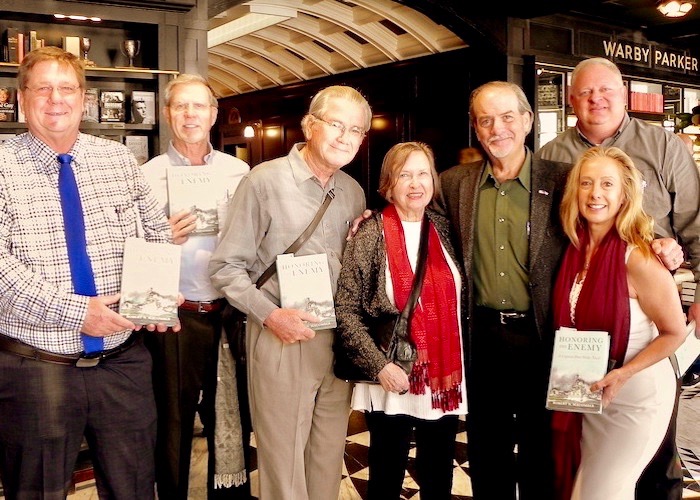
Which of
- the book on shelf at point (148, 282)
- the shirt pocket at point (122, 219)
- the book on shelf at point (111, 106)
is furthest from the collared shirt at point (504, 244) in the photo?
the book on shelf at point (111, 106)

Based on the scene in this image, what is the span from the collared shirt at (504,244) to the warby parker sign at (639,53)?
581 cm

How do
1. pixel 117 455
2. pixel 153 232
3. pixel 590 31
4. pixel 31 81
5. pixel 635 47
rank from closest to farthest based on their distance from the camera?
pixel 31 81, pixel 117 455, pixel 153 232, pixel 590 31, pixel 635 47

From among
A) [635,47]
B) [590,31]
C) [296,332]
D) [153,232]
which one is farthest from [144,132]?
[635,47]

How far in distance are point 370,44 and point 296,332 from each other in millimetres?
6721

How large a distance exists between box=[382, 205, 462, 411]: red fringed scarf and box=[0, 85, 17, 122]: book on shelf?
344cm

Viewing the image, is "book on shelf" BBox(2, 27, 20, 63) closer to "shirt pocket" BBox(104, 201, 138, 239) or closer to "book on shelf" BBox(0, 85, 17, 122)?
"book on shelf" BBox(0, 85, 17, 122)

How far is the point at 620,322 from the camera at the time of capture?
6.82 ft

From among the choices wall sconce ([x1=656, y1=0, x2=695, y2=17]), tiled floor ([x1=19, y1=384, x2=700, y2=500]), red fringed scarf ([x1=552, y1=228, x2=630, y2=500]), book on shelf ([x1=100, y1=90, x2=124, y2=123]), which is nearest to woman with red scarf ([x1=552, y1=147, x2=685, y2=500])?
red fringed scarf ([x1=552, y1=228, x2=630, y2=500])

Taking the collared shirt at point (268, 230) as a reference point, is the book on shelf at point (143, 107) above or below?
above

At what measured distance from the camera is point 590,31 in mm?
7559

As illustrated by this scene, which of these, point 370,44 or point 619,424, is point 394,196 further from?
point 370,44

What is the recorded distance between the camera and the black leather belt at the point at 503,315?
234cm

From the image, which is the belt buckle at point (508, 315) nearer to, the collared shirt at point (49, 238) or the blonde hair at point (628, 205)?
the blonde hair at point (628, 205)

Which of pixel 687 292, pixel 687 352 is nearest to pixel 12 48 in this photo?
pixel 687 352
